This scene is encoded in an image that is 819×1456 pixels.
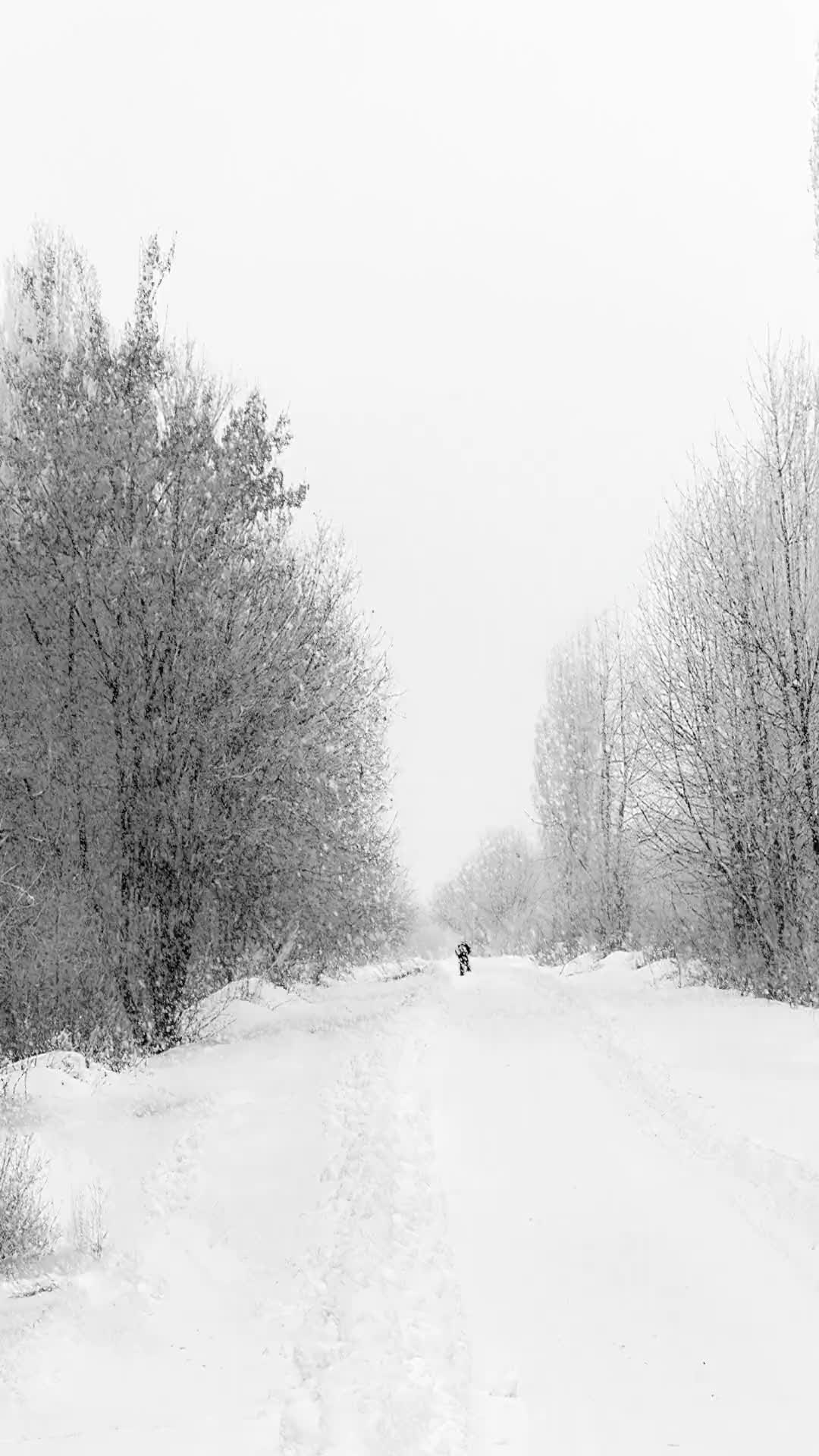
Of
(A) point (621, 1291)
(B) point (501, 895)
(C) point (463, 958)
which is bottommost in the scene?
(C) point (463, 958)

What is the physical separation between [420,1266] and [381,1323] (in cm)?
93

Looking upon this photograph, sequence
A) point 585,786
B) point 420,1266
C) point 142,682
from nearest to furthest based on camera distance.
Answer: point 420,1266 < point 142,682 < point 585,786

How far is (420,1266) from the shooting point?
18.9 feet

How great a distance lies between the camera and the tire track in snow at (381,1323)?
152 inches

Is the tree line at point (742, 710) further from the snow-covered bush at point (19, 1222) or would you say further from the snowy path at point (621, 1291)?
the snow-covered bush at point (19, 1222)

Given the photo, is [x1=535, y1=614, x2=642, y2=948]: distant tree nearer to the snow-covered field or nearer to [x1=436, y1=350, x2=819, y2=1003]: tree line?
[x1=436, y1=350, x2=819, y2=1003]: tree line

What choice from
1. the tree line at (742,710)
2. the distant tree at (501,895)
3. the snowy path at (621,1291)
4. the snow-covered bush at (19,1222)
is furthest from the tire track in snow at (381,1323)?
the distant tree at (501,895)

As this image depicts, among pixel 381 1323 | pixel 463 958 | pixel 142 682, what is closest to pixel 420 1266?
pixel 381 1323

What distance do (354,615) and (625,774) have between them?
7511 millimetres

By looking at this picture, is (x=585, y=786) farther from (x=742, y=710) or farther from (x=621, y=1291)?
(x=621, y=1291)

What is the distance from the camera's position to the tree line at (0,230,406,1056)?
13492 mm

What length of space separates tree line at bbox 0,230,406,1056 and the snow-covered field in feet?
8.50

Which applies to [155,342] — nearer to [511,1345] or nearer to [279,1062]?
[279,1062]

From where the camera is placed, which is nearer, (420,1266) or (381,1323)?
(381,1323)
